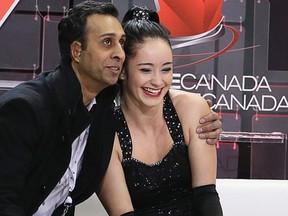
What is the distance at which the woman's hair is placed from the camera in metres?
1.78

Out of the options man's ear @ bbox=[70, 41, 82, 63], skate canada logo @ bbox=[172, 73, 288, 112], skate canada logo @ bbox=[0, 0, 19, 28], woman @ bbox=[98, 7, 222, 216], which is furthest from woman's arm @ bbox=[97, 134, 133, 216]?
skate canada logo @ bbox=[0, 0, 19, 28]

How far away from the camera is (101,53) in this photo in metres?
1.59

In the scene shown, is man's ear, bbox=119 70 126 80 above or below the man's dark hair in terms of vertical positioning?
below

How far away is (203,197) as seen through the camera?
1.82 meters

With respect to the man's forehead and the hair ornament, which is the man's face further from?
the hair ornament

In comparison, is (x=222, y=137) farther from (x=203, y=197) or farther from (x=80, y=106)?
(x=80, y=106)

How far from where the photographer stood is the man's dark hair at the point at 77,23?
1.60 m

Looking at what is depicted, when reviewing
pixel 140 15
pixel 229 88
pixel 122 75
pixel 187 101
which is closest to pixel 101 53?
pixel 122 75

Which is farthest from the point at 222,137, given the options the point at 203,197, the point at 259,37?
the point at 203,197

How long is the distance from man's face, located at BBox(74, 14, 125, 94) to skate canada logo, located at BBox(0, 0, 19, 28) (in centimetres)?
178

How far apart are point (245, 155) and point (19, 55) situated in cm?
153

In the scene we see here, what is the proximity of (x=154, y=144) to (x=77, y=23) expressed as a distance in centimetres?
55

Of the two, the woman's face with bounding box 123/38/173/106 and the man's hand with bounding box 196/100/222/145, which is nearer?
the woman's face with bounding box 123/38/173/106

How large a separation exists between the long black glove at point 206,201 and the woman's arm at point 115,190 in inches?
9.4
